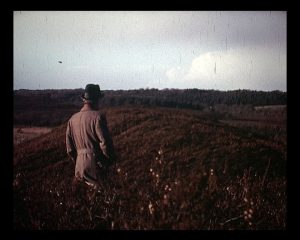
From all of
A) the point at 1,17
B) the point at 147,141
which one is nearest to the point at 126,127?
the point at 147,141

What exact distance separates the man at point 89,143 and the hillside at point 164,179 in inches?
6.9

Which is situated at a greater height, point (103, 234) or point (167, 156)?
point (167, 156)

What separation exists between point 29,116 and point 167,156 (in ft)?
6.77

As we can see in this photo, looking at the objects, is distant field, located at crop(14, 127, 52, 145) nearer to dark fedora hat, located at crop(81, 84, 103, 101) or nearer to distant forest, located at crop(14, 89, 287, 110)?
distant forest, located at crop(14, 89, 287, 110)

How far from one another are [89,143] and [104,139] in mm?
239

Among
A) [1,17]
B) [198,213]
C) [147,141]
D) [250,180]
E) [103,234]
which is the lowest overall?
[103,234]

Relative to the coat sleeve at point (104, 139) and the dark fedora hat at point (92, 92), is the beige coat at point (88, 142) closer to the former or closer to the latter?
the coat sleeve at point (104, 139)

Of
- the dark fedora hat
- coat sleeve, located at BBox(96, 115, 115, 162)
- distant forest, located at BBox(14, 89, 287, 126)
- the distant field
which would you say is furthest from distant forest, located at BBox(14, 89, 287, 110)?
coat sleeve, located at BBox(96, 115, 115, 162)

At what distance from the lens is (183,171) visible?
538 centimetres

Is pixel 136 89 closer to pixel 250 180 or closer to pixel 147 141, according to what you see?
pixel 147 141

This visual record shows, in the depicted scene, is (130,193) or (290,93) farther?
(290,93)

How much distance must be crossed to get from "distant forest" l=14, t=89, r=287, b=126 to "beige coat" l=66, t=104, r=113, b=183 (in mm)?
371

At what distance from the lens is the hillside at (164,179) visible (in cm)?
520

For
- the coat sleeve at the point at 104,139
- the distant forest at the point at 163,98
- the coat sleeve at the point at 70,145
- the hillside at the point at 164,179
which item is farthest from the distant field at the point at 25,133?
the coat sleeve at the point at 104,139
